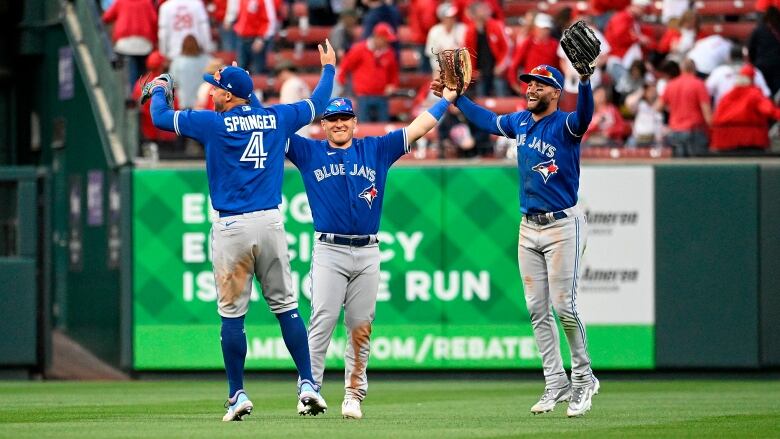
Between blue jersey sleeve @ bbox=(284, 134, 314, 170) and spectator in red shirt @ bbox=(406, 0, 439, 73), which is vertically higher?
spectator in red shirt @ bbox=(406, 0, 439, 73)

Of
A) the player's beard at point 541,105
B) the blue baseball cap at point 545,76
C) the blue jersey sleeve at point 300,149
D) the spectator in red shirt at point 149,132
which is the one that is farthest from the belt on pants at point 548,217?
the spectator in red shirt at point 149,132

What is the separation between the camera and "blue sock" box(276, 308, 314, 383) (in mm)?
9414

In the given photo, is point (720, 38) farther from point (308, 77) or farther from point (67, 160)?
point (67, 160)

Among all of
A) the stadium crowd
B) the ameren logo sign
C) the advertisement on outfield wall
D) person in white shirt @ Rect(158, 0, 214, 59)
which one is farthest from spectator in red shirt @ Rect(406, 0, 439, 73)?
the ameren logo sign

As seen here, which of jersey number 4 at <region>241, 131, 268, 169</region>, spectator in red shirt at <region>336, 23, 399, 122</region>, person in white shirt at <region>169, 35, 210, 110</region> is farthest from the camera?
spectator in red shirt at <region>336, 23, 399, 122</region>

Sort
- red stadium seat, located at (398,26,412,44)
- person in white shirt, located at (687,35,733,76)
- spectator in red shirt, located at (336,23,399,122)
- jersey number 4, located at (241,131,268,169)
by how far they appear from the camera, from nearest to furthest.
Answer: jersey number 4, located at (241,131,268,169) < spectator in red shirt, located at (336,23,399,122) < person in white shirt, located at (687,35,733,76) < red stadium seat, located at (398,26,412,44)

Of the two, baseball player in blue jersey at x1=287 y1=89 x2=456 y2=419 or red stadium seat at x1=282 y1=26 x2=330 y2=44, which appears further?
red stadium seat at x1=282 y1=26 x2=330 y2=44

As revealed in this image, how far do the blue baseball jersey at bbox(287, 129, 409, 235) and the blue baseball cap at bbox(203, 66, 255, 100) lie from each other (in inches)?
25.3

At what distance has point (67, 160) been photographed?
19359mm

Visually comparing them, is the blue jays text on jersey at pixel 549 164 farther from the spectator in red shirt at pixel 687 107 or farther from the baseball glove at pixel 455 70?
the spectator in red shirt at pixel 687 107

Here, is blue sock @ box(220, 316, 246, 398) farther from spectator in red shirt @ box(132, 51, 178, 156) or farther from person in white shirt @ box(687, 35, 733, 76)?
person in white shirt @ box(687, 35, 733, 76)

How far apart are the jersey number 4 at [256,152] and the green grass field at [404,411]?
156cm

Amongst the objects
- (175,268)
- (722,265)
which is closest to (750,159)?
(722,265)

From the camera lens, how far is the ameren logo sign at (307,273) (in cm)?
1636
